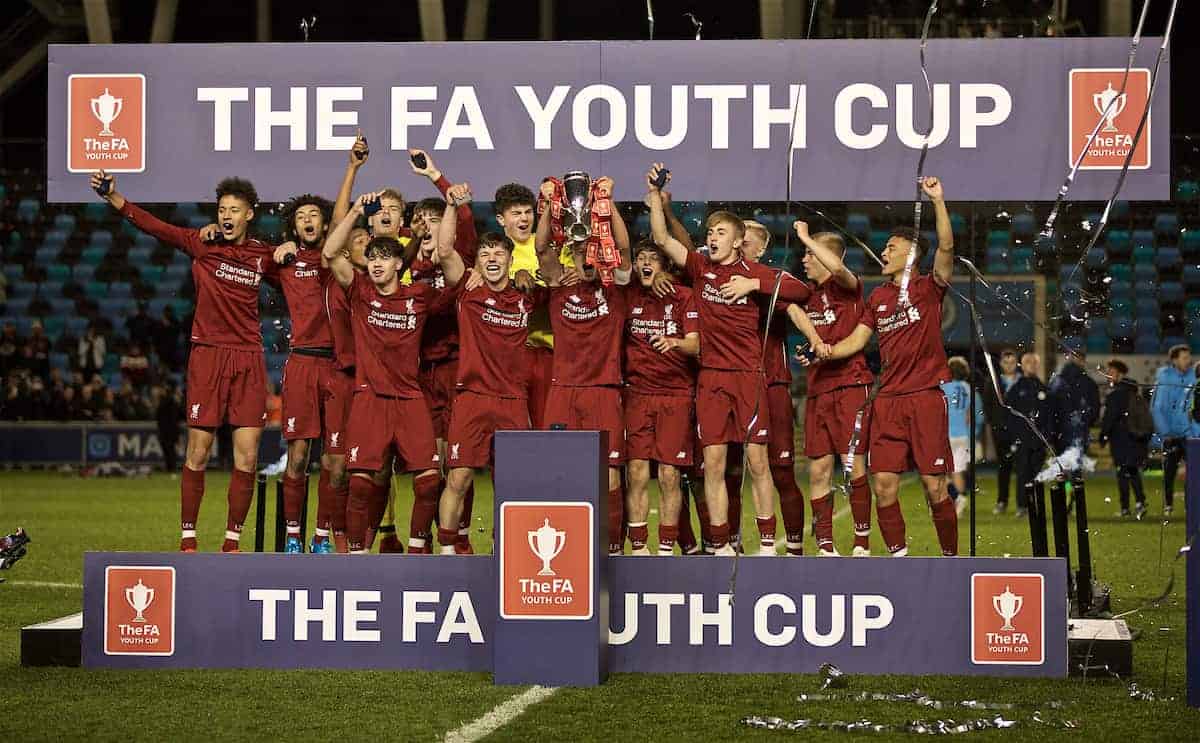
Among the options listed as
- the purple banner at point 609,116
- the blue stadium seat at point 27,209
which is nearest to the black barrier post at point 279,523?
the purple banner at point 609,116

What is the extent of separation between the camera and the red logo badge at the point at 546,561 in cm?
638

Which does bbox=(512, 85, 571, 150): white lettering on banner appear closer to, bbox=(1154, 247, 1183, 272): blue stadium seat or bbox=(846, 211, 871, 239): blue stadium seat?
bbox=(846, 211, 871, 239): blue stadium seat

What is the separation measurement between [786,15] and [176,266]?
9.90 meters

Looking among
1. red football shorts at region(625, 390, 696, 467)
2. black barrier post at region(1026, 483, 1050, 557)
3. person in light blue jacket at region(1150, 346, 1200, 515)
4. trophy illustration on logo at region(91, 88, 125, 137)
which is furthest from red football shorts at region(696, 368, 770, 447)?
person in light blue jacket at region(1150, 346, 1200, 515)

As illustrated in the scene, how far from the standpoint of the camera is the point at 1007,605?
6562 millimetres

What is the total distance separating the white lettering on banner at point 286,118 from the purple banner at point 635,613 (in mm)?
2384

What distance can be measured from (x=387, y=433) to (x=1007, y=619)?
3207 millimetres

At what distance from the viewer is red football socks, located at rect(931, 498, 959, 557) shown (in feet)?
26.4

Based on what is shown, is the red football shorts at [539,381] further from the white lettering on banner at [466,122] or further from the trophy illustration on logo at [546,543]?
the trophy illustration on logo at [546,543]

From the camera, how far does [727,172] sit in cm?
812

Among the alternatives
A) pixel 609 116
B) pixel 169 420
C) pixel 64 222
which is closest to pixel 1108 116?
pixel 609 116

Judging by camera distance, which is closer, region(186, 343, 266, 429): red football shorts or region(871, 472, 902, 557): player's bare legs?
region(871, 472, 902, 557): player's bare legs

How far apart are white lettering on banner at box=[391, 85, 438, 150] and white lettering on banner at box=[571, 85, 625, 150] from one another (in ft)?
2.38

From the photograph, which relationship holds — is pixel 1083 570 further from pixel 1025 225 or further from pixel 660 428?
pixel 660 428
